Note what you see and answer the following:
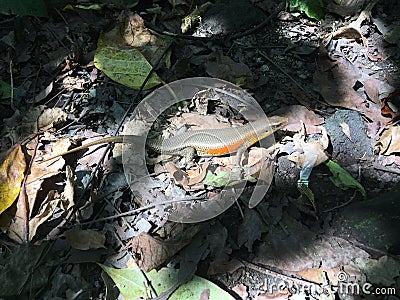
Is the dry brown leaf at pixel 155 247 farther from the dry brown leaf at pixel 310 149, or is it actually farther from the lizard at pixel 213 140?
the dry brown leaf at pixel 310 149

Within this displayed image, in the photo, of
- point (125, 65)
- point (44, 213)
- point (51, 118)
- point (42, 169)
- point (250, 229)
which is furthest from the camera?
point (125, 65)

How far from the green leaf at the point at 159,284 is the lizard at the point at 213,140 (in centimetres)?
103

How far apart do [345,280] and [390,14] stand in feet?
9.46

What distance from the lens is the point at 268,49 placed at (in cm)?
409

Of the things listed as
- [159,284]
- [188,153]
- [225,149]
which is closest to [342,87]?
[225,149]

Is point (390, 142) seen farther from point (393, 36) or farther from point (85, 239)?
point (85, 239)

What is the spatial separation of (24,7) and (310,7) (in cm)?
267

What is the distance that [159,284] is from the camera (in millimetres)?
2656

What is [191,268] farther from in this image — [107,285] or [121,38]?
[121,38]

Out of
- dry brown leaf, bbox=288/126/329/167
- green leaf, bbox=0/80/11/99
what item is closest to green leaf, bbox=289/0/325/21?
dry brown leaf, bbox=288/126/329/167

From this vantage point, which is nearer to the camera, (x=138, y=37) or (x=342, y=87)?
(x=342, y=87)

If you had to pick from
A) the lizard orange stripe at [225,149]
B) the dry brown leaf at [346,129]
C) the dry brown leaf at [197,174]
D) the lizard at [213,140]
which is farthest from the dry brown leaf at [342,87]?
the dry brown leaf at [197,174]

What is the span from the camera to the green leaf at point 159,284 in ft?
8.46

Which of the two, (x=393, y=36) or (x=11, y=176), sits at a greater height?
(x=393, y=36)
